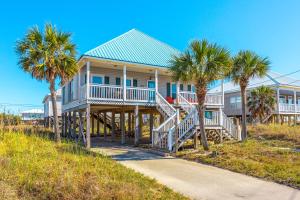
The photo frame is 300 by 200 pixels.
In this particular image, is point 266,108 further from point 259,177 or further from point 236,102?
Answer: point 259,177

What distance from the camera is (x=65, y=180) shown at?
7066 millimetres

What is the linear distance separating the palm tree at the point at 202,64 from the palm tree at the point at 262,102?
52.3 ft

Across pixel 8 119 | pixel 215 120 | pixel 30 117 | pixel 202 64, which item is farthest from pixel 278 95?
pixel 8 119

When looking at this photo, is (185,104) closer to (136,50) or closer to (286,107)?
(136,50)

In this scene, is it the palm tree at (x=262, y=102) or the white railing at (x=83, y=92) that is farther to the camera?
the palm tree at (x=262, y=102)

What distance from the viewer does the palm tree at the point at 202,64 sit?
14.1 m

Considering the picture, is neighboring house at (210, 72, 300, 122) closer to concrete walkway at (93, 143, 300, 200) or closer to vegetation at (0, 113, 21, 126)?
concrete walkway at (93, 143, 300, 200)

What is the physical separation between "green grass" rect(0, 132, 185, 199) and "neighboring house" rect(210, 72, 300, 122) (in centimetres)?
2629

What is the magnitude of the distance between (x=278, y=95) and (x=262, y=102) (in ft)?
8.83

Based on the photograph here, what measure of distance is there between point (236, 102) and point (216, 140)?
57.8 feet

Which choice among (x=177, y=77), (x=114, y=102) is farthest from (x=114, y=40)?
(x=177, y=77)

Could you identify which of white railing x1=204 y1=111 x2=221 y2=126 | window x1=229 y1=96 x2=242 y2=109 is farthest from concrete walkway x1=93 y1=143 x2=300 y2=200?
window x1=229 y1=96 x2=242 y2=109

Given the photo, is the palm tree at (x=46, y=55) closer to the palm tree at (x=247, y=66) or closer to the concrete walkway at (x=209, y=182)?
the concrete walkway at (x=209, y=182)

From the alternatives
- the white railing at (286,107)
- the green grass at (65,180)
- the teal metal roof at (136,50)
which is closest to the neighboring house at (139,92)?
the teal metal roof at (136,50)
